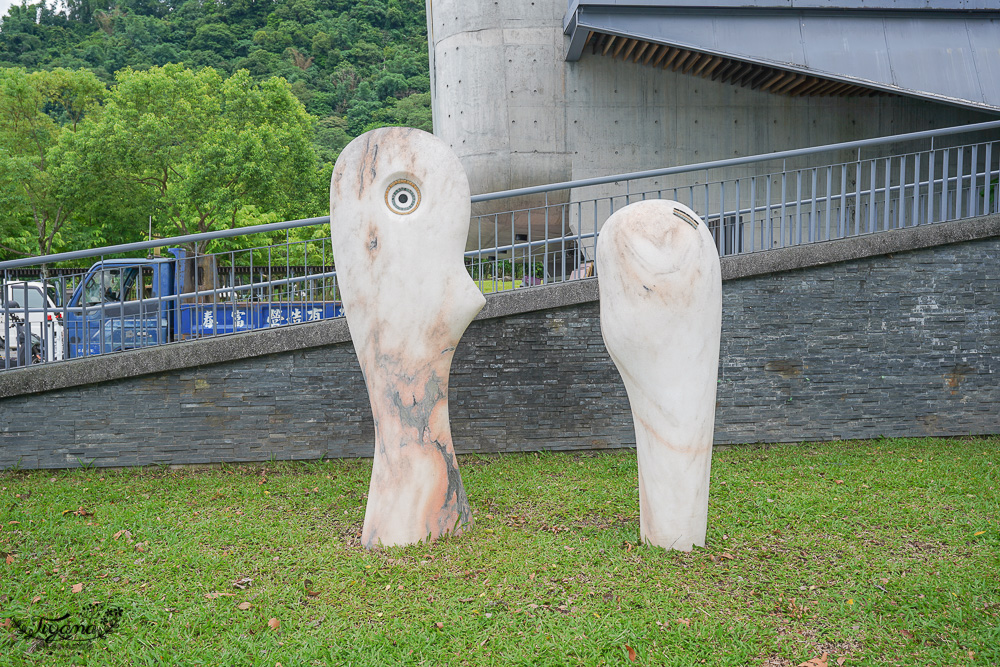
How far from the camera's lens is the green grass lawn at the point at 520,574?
3.39m

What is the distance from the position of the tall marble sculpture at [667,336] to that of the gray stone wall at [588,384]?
2.44 meters

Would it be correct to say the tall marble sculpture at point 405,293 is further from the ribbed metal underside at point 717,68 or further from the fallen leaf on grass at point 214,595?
the ribbed metal underside at point 717,68

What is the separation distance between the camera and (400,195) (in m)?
4.27

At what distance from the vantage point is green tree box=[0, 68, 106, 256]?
18.4 meters

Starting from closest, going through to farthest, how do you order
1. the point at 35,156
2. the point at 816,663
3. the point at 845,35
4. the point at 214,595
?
1. the point at 816,663
2. the point at 214,595
3. the point at 845,35
4. the point at 35,156

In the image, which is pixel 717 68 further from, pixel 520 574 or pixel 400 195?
pixel 520 574

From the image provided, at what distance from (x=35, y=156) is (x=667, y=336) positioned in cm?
2106

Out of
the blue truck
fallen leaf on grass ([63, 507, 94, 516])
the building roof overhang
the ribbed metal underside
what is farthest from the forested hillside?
fallen leaf on grass ([63, 507, 94, 516])

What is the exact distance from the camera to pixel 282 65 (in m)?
33.1

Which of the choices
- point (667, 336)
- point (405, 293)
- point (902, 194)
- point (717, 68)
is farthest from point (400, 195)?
point (717, 68)

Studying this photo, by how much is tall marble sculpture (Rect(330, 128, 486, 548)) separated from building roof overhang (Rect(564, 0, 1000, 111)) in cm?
597

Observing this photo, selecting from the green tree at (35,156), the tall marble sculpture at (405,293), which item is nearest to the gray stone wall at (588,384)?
the tall marble sculpture at (405,293)

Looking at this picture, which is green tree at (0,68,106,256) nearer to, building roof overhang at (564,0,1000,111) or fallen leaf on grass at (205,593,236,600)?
building roof overhang at (564,0,1000,111)

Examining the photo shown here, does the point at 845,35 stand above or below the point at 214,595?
above
